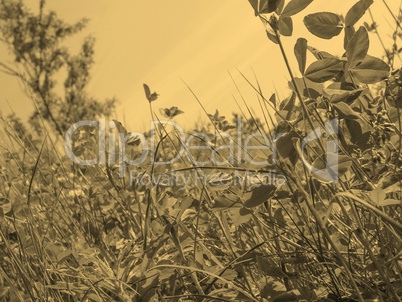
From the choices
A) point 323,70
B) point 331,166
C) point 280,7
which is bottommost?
point 331,166

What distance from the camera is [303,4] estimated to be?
725mm

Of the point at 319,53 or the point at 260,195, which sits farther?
the point at 319,53

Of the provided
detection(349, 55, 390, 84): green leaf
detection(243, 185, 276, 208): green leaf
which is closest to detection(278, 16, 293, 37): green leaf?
detection(349, 55, 390, 84): green leaf

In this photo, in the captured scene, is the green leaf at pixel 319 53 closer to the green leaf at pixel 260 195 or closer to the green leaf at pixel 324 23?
the green leaf at pixel 324 23

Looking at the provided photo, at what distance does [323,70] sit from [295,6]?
0.10 meters

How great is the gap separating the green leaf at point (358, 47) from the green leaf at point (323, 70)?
0.02 metres

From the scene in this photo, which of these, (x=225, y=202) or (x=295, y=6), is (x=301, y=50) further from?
(x=225, y=202)

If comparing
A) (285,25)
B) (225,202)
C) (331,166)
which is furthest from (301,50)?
(225,202)

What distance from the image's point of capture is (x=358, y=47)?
73 cm

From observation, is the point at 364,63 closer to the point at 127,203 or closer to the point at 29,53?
the point at 127,203

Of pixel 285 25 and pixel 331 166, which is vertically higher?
pixel 285 25

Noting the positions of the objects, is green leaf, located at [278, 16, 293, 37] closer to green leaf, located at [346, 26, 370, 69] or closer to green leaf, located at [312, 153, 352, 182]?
green leaf, located at [346, 26, 370, 69]

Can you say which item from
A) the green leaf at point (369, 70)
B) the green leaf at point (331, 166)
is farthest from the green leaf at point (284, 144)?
the green leaf at point (369, 70)

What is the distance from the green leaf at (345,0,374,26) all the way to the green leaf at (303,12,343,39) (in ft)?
0.05
